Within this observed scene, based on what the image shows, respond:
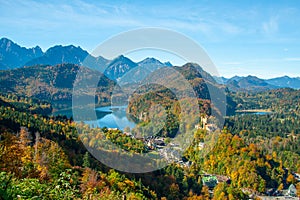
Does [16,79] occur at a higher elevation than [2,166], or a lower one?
higher

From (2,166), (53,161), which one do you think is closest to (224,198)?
(53,161)

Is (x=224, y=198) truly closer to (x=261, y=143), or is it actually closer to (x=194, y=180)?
(x=194, y=180)

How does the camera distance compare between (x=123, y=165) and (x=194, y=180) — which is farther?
(x=194, y=180)

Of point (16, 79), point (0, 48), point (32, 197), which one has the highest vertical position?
point (0, 48)

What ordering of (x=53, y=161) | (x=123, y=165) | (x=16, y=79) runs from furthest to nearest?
(x=16, y=79)
(x=123, y=165)
(x=53, y=161)

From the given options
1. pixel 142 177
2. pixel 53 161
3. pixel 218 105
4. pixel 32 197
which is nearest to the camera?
pixel 32 197

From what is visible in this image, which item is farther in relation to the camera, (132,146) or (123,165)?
(132,146)

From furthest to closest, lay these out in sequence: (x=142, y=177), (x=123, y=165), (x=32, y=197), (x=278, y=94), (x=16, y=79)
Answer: (x=278, y=94) < (x=16, y=79) < (x=142, y=177) < (x=123, y=165) < (x=32, y=197)

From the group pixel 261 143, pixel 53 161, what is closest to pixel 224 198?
pixel 53 161

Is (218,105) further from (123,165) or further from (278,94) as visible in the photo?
(278,94)
